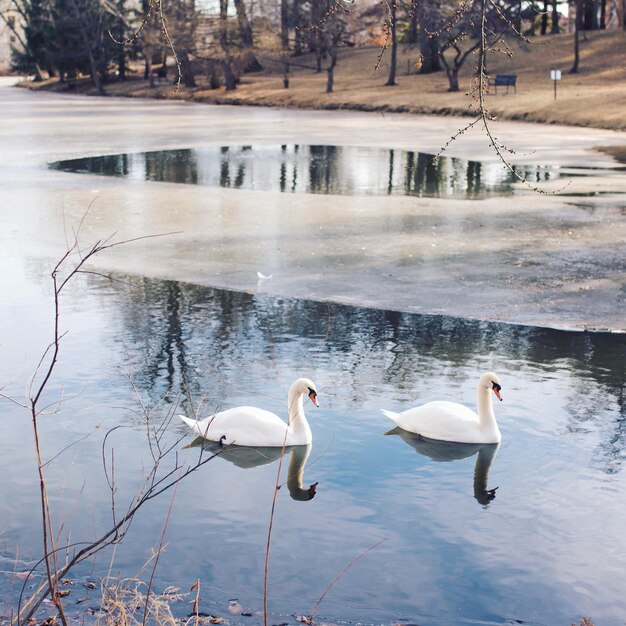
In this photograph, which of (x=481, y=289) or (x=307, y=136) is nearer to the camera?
(x=481, y=289)

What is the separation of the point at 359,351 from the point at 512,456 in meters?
2.63

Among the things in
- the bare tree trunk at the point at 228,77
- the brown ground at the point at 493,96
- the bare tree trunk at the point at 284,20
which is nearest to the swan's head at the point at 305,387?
the brown ground at the point at 493,96

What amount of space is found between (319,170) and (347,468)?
54.7ft

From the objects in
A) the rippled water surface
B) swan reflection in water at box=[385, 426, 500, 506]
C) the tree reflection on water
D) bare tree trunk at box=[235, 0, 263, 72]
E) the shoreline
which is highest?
bare tree trunk at box=[235, 0, 263, 72]

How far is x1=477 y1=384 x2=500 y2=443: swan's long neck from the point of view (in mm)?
7621

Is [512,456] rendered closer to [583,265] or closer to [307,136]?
[583,265]

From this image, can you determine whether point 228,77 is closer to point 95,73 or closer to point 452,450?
point 95,73

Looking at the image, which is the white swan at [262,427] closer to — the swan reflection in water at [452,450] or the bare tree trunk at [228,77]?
the swan reflection in water at [452,450]

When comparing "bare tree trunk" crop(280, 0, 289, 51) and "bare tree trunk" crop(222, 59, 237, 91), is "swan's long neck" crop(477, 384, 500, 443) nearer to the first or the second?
"bare tree trunk" crop(280, 0, 289, 51)

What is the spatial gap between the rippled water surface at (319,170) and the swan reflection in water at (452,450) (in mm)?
12119

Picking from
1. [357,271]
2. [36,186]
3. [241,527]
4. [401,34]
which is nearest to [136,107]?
[401,34]

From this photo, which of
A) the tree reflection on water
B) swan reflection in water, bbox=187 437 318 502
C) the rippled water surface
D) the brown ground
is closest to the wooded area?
the brown ground

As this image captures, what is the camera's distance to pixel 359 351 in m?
9.81

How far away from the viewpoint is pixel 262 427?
7.54 m
